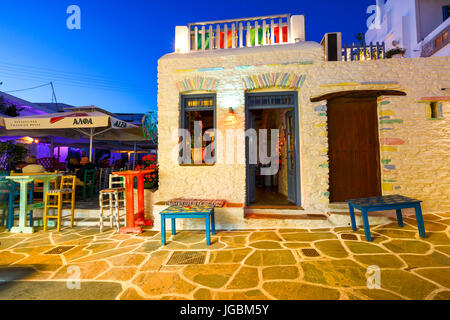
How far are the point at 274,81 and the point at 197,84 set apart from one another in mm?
1761

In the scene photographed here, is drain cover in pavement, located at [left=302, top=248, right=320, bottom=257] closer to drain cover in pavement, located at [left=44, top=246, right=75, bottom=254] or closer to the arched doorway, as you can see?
the arched doorway

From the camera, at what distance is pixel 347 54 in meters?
5.14

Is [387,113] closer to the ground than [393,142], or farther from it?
farther from it

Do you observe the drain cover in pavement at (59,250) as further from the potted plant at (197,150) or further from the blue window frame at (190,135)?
the potted plant at (197,150)

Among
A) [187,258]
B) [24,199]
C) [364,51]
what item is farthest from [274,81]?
[24,199]

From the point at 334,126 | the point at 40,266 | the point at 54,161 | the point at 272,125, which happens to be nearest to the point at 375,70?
the point at 334,126

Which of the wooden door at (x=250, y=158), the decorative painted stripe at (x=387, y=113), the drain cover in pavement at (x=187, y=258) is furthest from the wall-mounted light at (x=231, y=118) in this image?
the decorative painted stripe at (x=387, y=113)

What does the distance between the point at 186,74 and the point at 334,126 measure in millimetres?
3702

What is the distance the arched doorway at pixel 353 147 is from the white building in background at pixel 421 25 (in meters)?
9.56

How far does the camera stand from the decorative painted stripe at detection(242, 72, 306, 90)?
451 cm

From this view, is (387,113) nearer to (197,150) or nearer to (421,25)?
(197,150)

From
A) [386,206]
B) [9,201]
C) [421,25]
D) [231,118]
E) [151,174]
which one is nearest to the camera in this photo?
[386,206]

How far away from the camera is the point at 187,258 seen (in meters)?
2.91
